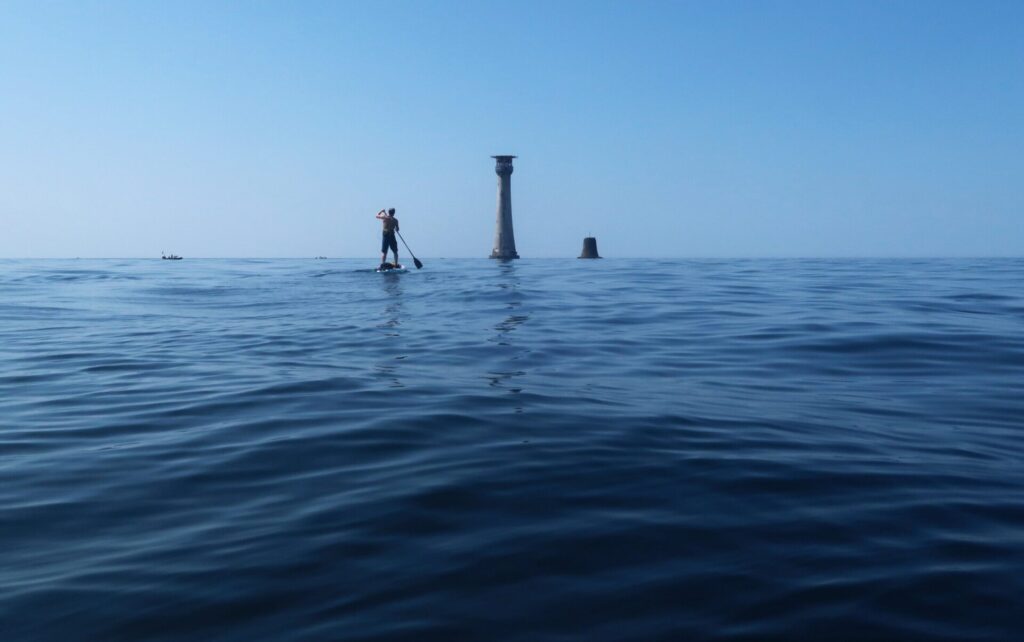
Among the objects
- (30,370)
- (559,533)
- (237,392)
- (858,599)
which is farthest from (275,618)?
(30,370)

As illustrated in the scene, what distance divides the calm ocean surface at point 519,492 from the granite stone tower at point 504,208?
144 feet

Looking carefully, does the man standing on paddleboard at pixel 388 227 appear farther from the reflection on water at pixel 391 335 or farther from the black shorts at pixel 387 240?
the reflection on water at pixel 391 335

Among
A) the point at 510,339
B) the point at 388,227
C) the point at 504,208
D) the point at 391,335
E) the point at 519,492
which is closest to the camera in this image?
the point at 519,492

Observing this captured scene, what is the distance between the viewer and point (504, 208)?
52406 millimetres

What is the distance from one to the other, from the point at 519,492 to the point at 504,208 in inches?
1939

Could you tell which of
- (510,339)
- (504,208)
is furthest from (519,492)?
(504,208)

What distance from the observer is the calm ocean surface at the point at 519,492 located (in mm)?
2703

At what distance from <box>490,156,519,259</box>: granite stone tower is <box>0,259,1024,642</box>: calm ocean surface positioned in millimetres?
43775

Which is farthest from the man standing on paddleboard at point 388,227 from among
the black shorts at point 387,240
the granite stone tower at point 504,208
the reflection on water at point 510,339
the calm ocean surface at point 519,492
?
the granite stone tower at point 504,208

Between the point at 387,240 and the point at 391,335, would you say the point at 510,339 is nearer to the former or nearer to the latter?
the point at 391,335

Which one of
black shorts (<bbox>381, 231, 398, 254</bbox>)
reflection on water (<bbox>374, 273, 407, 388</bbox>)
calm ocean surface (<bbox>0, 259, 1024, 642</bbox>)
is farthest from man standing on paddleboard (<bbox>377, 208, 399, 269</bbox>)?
calm ocean surface (<bbox>0, 259, 1024, 642</bbox>)

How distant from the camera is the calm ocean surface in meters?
2.70

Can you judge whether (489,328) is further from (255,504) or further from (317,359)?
(255,504)

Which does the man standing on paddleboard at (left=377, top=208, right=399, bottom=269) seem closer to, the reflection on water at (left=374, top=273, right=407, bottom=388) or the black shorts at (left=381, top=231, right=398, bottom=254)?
the black shorts at (left=381, top=231, right=398, bottom=254)
